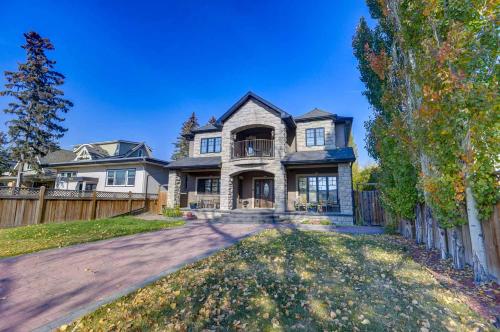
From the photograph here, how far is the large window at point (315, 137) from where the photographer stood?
657 inches

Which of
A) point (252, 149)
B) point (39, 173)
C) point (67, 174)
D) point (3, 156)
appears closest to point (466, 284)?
point (252, 149)

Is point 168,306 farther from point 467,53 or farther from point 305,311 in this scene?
point 467,53

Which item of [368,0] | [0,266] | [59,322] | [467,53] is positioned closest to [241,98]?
[368,0]

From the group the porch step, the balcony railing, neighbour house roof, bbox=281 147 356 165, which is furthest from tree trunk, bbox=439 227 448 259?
the balcony railing

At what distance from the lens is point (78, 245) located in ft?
24.7

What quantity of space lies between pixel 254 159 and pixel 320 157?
14.6ft

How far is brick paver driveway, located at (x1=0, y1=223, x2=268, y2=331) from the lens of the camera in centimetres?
330

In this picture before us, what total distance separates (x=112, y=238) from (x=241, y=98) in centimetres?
1217

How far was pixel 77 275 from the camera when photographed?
4.80 m

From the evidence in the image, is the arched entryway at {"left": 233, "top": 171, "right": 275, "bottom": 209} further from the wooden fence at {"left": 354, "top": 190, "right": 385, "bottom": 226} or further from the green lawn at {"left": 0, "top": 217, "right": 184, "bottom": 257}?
the green lawn at {"left": 0, "top": 217, "right": 184, "bottom": 257}

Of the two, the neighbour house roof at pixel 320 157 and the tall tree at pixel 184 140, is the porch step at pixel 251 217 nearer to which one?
the neighbour house roof at pixel 320 157

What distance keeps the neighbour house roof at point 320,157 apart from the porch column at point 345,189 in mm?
671

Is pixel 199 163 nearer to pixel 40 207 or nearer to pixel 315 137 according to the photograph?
pixel 315 137

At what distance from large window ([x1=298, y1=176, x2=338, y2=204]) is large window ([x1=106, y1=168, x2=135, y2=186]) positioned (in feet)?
50.3
